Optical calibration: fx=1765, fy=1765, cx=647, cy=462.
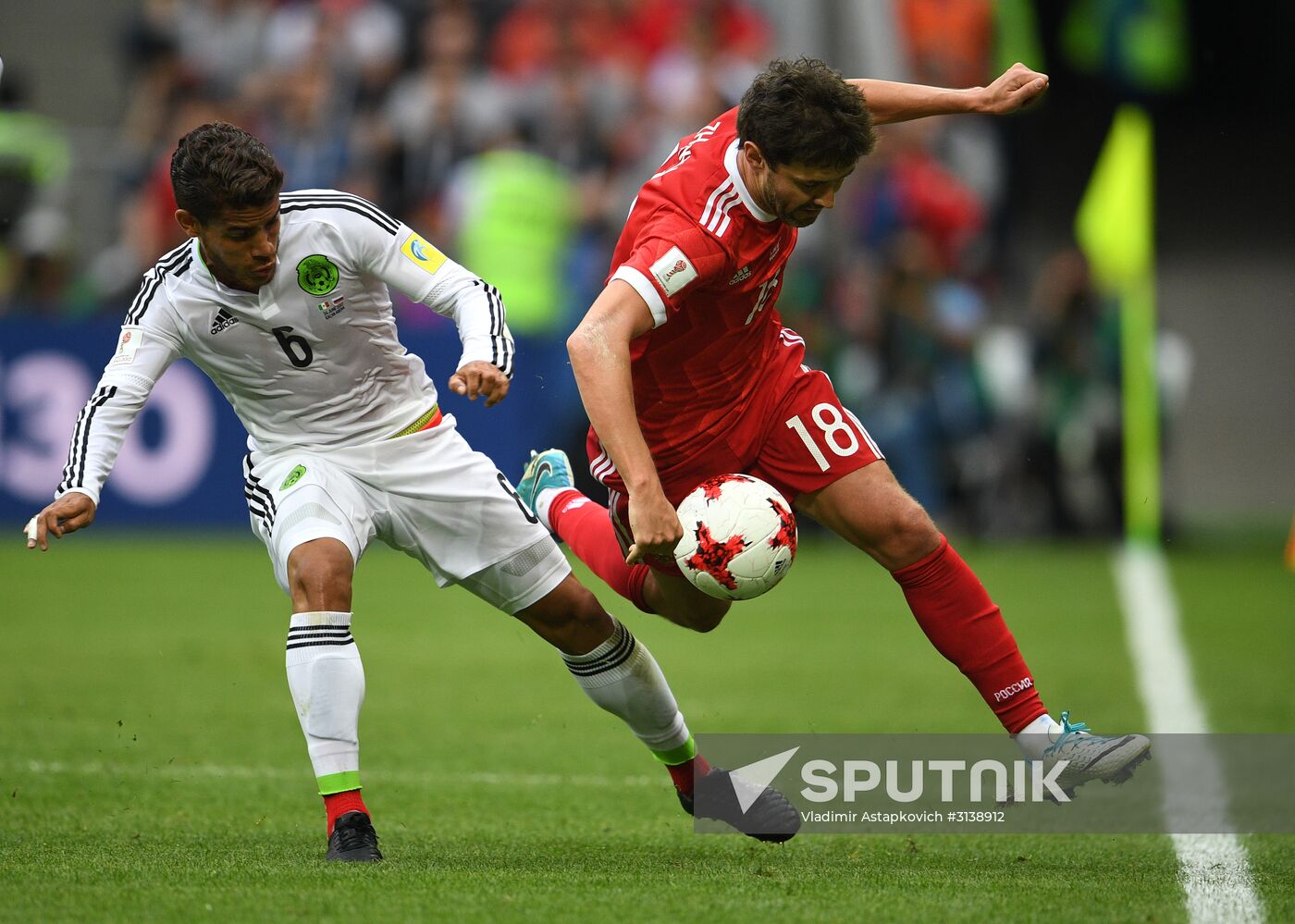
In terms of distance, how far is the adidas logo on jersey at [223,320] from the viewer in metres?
5.54

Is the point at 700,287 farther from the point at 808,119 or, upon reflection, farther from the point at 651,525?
the point at 651,525

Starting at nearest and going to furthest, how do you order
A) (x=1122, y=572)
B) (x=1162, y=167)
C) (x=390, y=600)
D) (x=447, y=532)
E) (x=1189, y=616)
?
(x=447, y=532) → (x=1189, y=616) → (x=390, y=600) → (x=1122, y=572) → (x=1162, y=167)

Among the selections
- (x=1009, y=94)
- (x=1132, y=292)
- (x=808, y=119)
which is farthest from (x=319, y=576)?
(x=1132, y=292)

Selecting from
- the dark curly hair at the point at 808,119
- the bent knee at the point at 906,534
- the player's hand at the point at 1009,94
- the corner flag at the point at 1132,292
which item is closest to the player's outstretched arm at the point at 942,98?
the player's hand at the point at 1009,94

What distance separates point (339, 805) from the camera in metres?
5.17

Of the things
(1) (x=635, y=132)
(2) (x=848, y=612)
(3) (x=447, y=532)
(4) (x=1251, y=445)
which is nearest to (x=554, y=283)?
(1) (x=635, y=132)

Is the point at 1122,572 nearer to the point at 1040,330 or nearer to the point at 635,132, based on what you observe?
the point at 1040,330

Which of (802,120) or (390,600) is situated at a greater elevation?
(802,120)

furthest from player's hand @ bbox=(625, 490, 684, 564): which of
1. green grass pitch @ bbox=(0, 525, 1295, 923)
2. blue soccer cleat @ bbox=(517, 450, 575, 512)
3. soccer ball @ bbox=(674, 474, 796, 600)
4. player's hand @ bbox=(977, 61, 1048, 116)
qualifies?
blue soccer cleat @ bbox=(517, 450, 575, 512)

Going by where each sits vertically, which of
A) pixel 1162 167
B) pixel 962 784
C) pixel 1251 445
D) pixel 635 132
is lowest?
pixel 1251 445

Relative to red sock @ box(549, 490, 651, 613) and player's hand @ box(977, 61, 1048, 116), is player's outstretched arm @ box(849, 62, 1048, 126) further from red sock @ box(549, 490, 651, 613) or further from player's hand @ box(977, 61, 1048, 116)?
red sock @ box(549, 490, 651, 613)

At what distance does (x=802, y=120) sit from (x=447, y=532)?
1.77 meters

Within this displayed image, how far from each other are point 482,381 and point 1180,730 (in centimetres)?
407

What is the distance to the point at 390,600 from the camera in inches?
465
